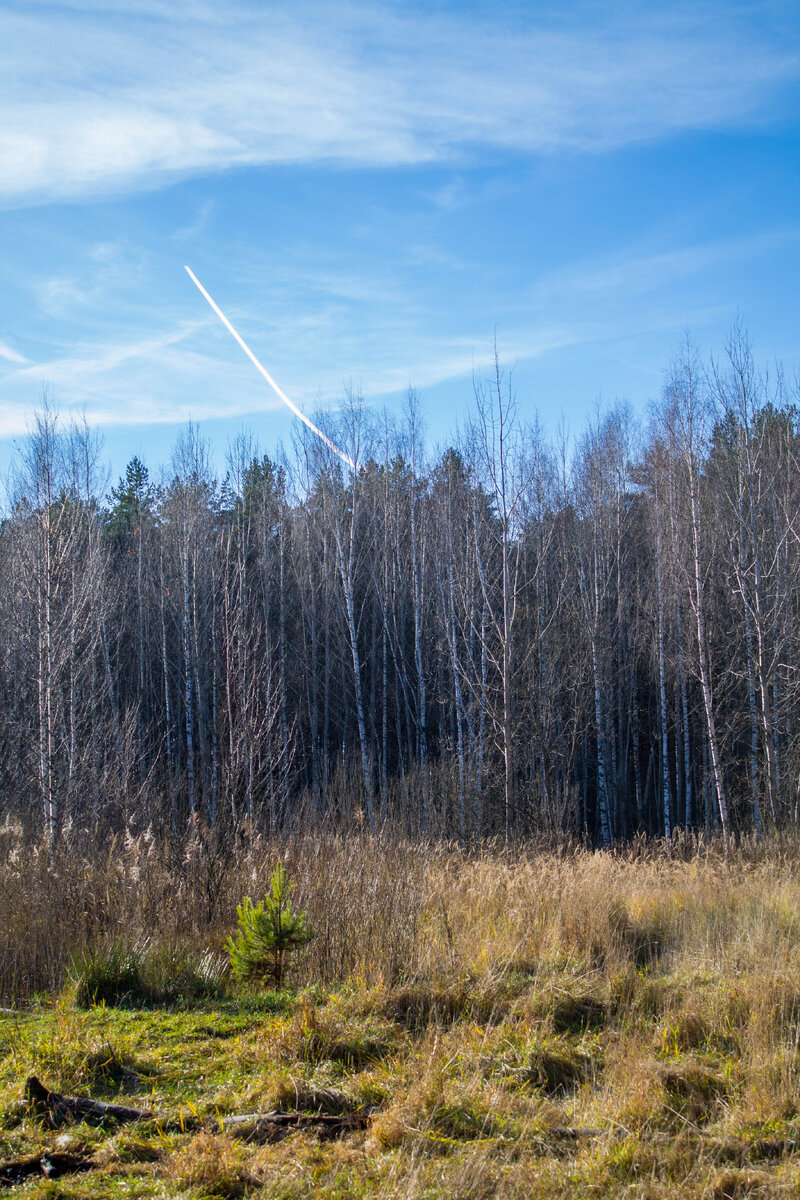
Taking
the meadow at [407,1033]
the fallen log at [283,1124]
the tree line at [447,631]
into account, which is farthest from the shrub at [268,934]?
the tree line at [447,631]

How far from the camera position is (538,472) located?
25.3 m

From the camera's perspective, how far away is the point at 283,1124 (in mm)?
3988

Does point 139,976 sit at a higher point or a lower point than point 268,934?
lower

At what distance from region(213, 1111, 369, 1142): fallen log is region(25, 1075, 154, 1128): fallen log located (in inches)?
19.4

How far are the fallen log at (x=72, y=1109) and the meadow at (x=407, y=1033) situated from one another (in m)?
0.05

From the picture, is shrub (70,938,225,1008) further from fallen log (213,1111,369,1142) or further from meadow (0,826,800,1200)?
fallen log (213,1111,369,1142)

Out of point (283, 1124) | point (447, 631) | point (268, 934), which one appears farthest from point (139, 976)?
point (447, 631)

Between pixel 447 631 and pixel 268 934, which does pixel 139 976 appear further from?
pixel 447 631

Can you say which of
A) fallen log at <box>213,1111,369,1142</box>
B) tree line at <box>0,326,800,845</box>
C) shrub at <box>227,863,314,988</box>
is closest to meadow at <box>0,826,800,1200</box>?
fallen log at <box>213,1111,369,1142</box>

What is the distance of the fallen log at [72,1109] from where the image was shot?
158 inches

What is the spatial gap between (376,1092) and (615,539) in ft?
75.8

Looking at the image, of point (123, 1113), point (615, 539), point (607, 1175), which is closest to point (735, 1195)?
point (607, 1175)

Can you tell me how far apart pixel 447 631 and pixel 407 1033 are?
16.5 meters

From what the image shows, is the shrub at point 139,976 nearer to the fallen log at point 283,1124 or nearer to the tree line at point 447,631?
the fallen log at point 283,1124
